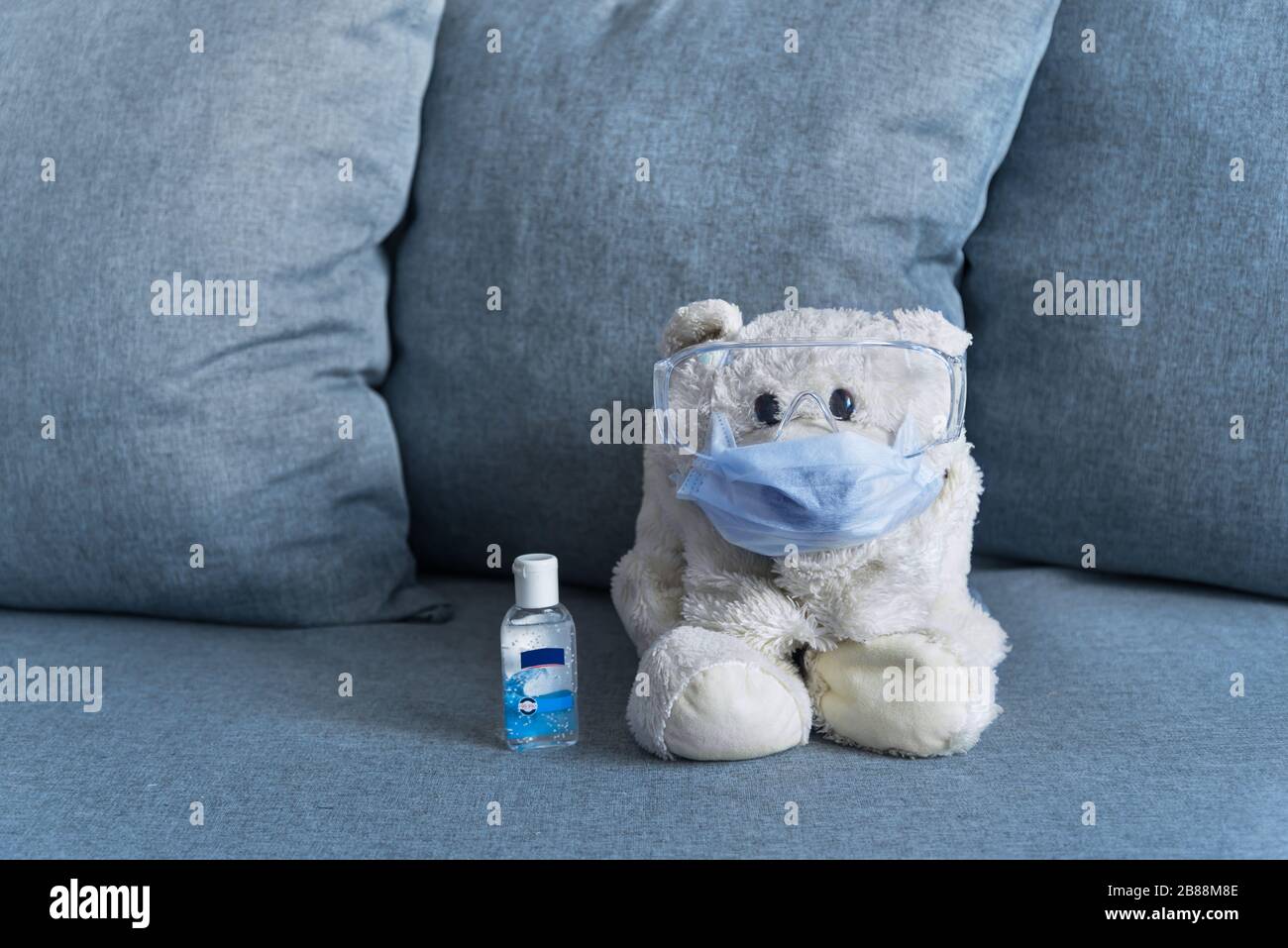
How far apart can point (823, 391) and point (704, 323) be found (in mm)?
123

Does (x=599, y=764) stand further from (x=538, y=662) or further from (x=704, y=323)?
(x=704, y=323)

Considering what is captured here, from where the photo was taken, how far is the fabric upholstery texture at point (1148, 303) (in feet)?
3.34

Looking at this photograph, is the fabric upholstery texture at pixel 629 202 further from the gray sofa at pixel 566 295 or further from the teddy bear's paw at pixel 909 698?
the teddy bear's paw at pixel 909 698

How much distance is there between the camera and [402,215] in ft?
3.96

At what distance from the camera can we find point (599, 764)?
2.74 feet

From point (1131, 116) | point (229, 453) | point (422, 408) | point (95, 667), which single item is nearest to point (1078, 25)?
point (1131, 116)

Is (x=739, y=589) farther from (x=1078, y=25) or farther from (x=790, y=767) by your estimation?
(x=1078, y=25)

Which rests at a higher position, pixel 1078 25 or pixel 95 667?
pixel 1078 25

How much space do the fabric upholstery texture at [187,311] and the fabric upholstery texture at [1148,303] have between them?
0.62 metres

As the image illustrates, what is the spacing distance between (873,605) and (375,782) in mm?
379

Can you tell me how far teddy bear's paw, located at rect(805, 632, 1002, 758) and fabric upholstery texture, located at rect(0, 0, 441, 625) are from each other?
48 cm

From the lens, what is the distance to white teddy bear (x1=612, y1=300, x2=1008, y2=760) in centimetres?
81

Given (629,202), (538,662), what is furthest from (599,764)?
(629,202)

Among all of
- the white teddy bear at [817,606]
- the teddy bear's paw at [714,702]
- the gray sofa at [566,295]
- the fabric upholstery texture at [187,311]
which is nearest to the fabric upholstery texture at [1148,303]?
the gray sofa at [566,295]
